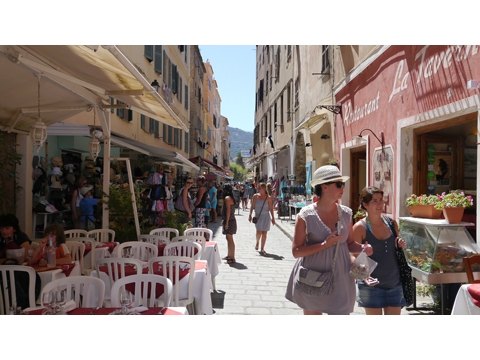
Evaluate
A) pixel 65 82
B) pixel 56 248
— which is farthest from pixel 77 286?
pixel 65 82

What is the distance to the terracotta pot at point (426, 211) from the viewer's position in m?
5.35

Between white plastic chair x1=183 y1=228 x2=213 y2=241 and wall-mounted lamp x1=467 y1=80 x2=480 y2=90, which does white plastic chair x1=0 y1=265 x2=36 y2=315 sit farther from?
wall-mounted lamp x1=467 y1=80 x2=480 y2=90

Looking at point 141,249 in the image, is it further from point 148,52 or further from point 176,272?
point 148,52

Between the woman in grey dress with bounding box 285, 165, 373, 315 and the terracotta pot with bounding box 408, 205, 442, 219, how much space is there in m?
2.54

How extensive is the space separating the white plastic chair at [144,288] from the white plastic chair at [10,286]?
0.99m

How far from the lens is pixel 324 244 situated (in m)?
3.11

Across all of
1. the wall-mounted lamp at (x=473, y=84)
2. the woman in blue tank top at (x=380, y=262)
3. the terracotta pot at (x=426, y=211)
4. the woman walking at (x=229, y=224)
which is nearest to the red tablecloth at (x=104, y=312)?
the woman in blue tank top at (x=380, y=262)

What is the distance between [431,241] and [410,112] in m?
2.83

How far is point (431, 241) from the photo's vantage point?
5113mm

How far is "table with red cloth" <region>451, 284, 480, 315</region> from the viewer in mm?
3182

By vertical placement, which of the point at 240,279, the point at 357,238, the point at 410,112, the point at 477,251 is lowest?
the point at 240,279
